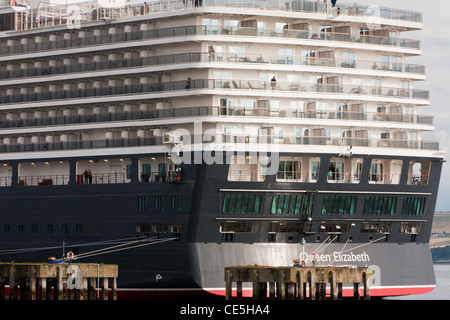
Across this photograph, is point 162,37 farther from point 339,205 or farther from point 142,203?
point 339,205

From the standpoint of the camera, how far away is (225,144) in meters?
88.4

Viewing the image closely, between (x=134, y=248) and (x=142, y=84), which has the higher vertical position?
(x=142, y=84)

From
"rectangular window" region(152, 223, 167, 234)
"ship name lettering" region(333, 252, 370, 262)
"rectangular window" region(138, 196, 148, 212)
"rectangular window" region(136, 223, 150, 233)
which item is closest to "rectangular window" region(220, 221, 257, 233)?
"rectangular window" region(152, 223, 167, 234)

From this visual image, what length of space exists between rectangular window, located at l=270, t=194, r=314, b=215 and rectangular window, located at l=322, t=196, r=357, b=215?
1.21 m

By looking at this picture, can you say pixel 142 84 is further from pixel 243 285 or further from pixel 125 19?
pixel 243 285

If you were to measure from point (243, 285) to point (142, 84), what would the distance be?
613 inches

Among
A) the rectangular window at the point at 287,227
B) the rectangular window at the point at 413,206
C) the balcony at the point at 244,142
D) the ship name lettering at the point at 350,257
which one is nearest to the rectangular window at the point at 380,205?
the rectangular window at the point at 413,206

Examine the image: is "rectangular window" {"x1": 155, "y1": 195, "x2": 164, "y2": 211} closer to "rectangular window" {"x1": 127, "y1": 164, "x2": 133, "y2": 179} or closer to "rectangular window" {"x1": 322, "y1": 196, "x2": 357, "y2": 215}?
"rectangular window" {"x1": 127, "y1": 164, "x2": 133, "y2": 179}

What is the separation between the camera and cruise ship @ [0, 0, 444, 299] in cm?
8881

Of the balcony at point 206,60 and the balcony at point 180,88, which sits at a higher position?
the balcony at point 206,60

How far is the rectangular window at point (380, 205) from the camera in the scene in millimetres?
92062

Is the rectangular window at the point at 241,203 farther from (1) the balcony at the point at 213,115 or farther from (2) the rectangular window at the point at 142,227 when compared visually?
(2) the rectangular window at the point at 142,227

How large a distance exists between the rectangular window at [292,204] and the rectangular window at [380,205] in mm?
4395
